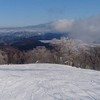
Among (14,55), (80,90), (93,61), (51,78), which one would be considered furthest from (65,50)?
(80,90)

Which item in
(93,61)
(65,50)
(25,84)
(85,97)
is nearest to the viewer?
(85,97)

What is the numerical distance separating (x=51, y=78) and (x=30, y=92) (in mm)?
4294

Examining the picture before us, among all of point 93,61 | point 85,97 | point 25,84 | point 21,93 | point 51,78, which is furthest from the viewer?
point 93,61

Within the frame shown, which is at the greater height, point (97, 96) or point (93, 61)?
point (97, 96)

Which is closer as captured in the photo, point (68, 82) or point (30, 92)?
point (30, 92)

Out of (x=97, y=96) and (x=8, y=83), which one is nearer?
(x=97, y=96)

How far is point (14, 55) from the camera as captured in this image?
208ft

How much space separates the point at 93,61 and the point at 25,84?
36962 mm

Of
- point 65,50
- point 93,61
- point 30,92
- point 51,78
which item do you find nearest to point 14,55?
point 65,50

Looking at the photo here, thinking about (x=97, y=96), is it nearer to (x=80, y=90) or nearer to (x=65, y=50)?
(x=80, y=90)

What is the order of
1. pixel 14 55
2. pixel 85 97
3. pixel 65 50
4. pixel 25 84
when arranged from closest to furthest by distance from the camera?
pixel 85 97 < pixel 25 84 < pixel 65 50 < pixel 14 55

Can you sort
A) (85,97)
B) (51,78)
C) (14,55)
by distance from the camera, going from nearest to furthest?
1. (85,97)
2. (51,78)
3. (14,55)

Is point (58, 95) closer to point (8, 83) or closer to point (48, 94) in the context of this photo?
point (48, 94)

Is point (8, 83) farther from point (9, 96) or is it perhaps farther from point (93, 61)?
point (93, 61)
